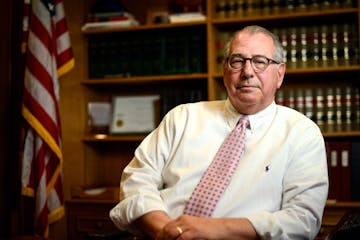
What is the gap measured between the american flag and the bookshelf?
14.7 inches

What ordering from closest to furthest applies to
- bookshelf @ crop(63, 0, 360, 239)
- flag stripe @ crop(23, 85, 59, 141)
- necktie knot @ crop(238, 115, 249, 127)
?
necktie knot @ crop(238, 115, 249, 127), flag stripe @ crop(23, 85, 59, 141), bookshelf @ crop(63, 0, 360, 239)

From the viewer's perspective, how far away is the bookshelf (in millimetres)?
2654

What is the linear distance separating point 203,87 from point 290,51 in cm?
69

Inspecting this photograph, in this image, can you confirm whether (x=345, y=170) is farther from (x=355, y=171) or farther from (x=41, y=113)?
(x=41, y=113)

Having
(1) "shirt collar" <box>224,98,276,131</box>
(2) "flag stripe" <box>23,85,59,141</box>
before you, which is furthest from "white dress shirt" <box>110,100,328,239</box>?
(2) "flag stripe" <box>23,85,59,141</box>

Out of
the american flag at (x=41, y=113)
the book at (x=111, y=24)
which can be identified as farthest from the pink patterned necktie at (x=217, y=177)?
the book at (x=111, y=24)

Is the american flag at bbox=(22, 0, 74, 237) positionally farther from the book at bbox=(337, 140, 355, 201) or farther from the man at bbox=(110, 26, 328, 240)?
the book at bbox=(337, 140, 355, 201)

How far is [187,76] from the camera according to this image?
9.32 feet

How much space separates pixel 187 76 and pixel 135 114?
537 mm

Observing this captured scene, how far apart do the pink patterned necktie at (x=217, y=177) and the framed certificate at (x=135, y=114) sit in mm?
1492

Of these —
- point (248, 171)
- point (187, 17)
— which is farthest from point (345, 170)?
point (187, 17)

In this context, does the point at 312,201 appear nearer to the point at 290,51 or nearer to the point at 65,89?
the point at 290,51

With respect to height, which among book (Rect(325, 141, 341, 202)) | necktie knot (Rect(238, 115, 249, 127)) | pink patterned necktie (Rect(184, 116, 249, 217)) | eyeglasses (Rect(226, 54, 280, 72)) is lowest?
book (Rect(325, 141, 341, 202))

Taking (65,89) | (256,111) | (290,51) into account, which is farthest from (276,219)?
(65,89)
